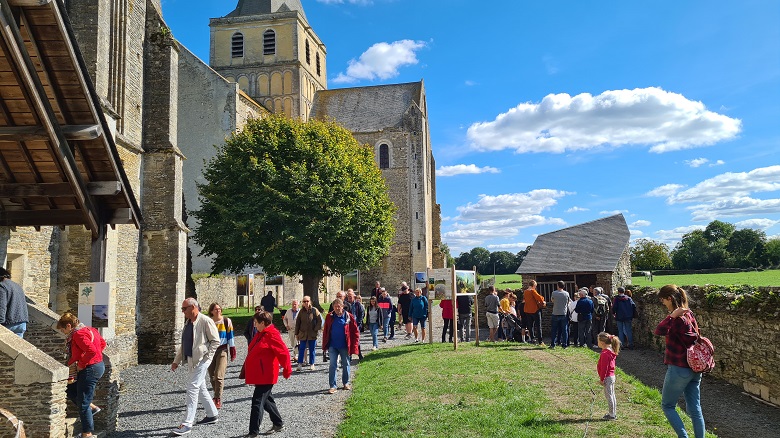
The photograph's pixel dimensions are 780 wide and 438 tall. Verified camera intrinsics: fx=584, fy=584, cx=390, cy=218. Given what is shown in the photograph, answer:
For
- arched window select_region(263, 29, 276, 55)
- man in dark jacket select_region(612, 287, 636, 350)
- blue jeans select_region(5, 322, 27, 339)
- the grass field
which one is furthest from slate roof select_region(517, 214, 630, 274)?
arched window select_region(263, 29, 276, 55)

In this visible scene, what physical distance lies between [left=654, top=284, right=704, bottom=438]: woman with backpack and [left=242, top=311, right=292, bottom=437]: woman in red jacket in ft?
14.4

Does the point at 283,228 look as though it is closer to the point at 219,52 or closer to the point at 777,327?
the point at 777,327

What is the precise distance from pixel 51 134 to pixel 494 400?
7149mm

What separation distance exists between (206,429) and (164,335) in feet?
28.4

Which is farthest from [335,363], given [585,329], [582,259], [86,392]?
[582,259]

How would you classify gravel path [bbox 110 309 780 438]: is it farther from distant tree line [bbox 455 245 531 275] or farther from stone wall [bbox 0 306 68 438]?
distant tree line [bbox 455 245 531 275]

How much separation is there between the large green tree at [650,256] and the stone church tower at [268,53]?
62.3 metres

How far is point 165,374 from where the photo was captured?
13.4m

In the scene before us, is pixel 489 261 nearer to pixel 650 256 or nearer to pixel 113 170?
pixel 650 256

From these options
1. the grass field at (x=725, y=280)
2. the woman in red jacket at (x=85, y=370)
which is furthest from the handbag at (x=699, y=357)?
the grass field at (x=725, y=280)

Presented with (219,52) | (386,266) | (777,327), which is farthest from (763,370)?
(219,52)

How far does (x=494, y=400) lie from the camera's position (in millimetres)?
8680

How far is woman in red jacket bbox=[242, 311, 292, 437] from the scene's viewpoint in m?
7.41

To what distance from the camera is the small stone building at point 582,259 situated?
887 inches
